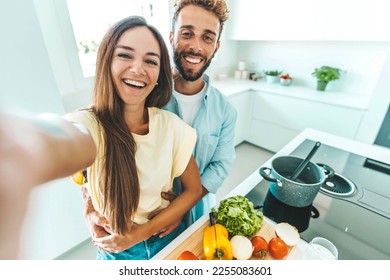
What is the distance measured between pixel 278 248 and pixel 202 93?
0.62 m

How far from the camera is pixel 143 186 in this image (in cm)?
62

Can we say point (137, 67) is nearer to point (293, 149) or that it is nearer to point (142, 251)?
point (142, 251)

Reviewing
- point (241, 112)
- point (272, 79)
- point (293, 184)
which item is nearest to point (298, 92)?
point (272, 79)

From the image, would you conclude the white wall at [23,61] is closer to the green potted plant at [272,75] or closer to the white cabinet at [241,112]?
the white cabinet at [241,112]

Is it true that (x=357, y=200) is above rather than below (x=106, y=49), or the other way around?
below

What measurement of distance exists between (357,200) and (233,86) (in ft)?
5.48

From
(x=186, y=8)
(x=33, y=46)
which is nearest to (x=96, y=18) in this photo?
(x=33, y=46)

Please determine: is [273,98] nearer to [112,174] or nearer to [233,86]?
[233,86]

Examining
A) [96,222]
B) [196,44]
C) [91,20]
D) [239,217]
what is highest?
[91,20]

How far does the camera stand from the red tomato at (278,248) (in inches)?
19.2

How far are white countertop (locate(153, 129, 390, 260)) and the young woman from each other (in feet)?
0.43

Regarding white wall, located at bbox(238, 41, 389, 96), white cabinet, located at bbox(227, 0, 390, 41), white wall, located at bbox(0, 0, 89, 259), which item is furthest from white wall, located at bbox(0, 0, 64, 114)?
white wall, located at bbox(238, 41, 389, 96)

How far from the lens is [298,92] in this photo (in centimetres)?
200

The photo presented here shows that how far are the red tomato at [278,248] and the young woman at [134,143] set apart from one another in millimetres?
298
